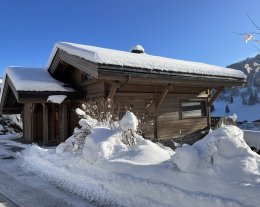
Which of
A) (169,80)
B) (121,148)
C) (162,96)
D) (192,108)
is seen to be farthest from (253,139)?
(192,108)

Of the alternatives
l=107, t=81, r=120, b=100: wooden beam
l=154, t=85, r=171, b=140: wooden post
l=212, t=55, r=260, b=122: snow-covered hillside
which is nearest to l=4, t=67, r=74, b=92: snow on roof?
l=107, t=81, r=120, b=100: wooden beam

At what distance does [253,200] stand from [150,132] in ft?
32.6

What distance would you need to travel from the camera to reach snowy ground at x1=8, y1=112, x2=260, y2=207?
4234mm

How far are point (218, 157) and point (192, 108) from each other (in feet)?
36.6

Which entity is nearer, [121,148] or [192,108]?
[121,148]

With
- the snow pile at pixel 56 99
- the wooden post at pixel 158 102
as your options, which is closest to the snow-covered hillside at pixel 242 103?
the wooden post at pixel 158 102

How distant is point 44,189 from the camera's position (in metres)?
6.39

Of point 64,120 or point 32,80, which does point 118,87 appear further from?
point 32,80

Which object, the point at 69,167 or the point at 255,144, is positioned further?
the point at 255,144

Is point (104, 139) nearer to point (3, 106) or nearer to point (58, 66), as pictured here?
point (58, 66)

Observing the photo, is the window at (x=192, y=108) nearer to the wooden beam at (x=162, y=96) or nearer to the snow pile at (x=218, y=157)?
the wooden beam at (x=162, y=96)

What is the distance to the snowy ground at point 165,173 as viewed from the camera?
423cm

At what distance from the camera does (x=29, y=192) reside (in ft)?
20.5

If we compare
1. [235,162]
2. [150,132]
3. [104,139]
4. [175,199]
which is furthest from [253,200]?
[150,132]
